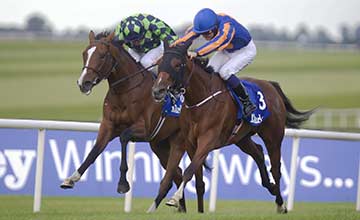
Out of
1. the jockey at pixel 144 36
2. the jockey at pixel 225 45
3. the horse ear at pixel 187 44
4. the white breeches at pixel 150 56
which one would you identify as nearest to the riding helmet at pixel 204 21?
the jockey at pixel 225 45

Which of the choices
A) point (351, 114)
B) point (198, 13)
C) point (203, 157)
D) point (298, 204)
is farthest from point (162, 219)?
point (351, 114)

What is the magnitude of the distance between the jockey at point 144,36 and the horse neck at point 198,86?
2.13 feet

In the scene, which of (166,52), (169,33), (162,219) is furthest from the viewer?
(169,33)

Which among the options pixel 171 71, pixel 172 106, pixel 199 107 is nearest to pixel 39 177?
pixel 172 106

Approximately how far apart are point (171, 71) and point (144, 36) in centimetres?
133

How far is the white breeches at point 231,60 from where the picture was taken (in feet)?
28.7

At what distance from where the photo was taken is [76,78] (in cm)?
4781

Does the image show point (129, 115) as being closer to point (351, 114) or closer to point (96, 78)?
point (96, 78)

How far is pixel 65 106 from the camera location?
122ft

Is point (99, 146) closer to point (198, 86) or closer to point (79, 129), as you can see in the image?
point (198, 86)

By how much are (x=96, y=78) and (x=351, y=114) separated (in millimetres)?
19033

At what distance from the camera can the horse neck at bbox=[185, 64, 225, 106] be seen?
8.31 m

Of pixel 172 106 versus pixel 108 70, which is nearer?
pixel 108 70

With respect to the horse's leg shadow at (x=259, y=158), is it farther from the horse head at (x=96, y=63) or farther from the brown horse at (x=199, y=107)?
the horse head at (x=96, y=63)
